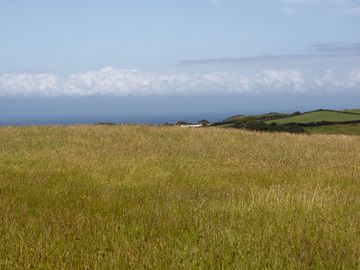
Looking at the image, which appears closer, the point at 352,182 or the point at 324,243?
the point at 324,243

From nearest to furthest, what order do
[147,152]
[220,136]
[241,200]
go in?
[241,200], [147,152], [220,136]

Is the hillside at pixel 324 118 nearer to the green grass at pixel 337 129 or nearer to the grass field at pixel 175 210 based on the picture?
the green grass at pixel 337 129

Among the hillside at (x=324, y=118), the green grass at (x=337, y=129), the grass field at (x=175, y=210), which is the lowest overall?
the grass field at (x=175, y=210)

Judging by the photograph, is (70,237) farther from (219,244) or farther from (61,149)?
(61,149)

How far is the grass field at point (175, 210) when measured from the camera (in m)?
5.76

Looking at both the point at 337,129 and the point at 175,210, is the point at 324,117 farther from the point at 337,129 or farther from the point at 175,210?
the point at 175,210

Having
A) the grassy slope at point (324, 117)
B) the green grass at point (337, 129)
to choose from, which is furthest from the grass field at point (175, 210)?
the grassy slope at point (324, 117)

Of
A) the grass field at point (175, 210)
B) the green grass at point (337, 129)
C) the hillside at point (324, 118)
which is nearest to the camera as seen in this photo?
the grass field at point (175, 210)

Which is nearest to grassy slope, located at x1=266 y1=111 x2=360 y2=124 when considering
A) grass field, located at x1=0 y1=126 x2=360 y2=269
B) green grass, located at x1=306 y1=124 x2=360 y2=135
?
green grass, located at x1=306 y1=124 x2=360 y2=135

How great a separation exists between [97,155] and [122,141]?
5.66 m

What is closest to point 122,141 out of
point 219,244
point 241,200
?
point 241,200

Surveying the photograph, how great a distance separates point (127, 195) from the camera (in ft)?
32.9

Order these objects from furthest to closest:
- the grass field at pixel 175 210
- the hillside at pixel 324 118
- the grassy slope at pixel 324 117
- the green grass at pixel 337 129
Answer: the grassy slope at pixel 324 117 < the hillside at pixel 324 118 < the green grass at pixel 337 129 < the grass field at pixel 175 210

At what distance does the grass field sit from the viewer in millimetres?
5758
